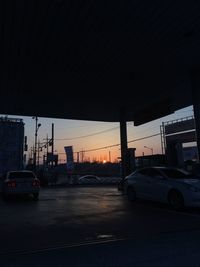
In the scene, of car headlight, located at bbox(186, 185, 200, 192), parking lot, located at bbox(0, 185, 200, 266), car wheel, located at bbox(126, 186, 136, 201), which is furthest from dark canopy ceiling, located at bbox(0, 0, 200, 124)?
parking lot, located at bbox(0, 185, 200, 266)

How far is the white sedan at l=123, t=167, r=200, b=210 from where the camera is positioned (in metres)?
11.9

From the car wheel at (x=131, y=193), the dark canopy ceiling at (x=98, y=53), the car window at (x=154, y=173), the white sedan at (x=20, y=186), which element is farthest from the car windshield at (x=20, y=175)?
the car window at (x=154, y=173)

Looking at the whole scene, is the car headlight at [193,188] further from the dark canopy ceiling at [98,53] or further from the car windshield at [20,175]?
the car windshield at [20,175]

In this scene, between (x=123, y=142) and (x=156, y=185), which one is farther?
(x=123, y=142)

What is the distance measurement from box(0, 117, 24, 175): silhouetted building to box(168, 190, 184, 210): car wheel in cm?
2214

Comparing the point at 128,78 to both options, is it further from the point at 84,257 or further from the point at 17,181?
the point at 84,257

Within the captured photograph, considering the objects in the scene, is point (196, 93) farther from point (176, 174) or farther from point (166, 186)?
point (166, 186)

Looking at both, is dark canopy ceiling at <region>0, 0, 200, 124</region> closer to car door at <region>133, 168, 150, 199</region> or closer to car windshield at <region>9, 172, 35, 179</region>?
car windshield at <region>9, 172, 35, 179</region>

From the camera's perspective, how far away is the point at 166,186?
43.0ft

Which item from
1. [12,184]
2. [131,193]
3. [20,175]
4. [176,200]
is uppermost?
[20,175]

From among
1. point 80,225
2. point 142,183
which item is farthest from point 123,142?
point 80,225

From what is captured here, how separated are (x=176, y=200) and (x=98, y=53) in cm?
667

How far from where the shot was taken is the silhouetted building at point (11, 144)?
32.3 m

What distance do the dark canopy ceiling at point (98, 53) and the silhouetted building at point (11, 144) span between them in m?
10.4
